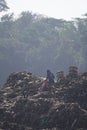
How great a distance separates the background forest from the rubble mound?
88.1ft

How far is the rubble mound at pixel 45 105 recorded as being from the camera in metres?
9.81

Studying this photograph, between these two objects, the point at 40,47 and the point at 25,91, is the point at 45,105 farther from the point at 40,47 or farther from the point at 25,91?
the point at 40,47

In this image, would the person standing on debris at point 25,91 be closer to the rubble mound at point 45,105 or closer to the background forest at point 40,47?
the rubble mound at point 45,105

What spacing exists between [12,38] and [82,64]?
10.3 m

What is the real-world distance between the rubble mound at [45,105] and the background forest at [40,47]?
88.1ft

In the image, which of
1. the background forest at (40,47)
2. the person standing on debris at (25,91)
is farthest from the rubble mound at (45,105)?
the background forest at (40,47)

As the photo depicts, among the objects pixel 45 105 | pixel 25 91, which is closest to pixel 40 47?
pixel 25 91

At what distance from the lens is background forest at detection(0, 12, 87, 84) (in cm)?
4034

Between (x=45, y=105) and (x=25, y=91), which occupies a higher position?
(x=25, y=91)

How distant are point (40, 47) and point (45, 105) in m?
31.4

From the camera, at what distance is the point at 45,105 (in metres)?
10.9

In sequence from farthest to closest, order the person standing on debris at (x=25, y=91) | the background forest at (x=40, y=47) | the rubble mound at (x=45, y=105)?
1. the background forest at (x=40, y=47)
2. the person standing on debris at (x=25, y=91)
3. the rubble mound at (x=45, y=105)

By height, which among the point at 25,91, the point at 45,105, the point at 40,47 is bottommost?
the point at 45,105

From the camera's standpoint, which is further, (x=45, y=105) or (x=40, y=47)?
(x=40, y=47)
